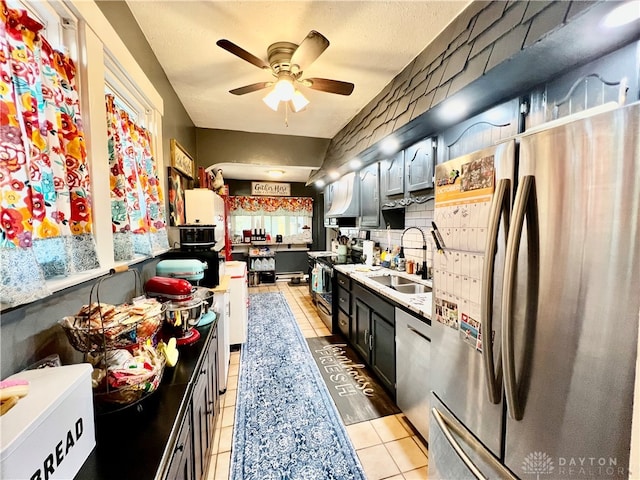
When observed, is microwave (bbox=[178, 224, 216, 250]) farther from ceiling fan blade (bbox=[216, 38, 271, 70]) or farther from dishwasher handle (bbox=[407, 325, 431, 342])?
dishwasher handle (bbox=[407, 325, 431, 342])

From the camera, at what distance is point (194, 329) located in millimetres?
1546

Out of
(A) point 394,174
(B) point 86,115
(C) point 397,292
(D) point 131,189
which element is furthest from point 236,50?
(C) point 397,292

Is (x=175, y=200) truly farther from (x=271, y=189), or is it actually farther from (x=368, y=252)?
(x=271, y=189)

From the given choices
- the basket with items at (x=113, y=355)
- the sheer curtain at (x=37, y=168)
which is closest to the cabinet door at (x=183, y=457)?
the basket with items at (x=113, y=355)

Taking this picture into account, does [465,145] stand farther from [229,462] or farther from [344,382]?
[229,462]

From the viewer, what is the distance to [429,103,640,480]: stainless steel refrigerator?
2.13ft

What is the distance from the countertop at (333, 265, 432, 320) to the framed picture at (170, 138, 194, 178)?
2.05 m

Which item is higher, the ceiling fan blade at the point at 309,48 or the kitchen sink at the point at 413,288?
the ceiling fan blade at the point at 309,48

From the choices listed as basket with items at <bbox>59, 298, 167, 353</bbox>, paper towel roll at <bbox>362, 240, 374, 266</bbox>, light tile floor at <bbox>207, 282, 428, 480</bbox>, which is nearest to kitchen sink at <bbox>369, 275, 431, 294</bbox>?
paper towel roll at <bbox>362, 240, 374, 266</bbox>

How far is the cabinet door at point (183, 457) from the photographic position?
0.84 metres

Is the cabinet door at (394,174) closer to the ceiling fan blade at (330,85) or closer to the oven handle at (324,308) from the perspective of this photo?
the ceiling fan blade at (330,85)

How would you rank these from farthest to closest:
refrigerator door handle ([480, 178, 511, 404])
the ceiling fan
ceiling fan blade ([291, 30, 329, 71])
A: the ceiling fan → ceiling fan blade ([291, 30, 329, 71]) → refrigerator door handle ([480, 178, 511, 404])

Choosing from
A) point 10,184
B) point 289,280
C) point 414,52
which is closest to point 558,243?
point 10,184

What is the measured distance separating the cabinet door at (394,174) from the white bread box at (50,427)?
247 centimetres
